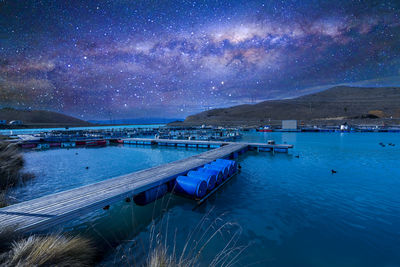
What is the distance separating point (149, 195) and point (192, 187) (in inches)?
86.4

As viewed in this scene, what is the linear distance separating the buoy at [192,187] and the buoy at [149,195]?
87 centimetres

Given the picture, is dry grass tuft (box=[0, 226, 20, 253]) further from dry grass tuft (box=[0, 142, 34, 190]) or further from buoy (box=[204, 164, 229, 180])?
buoy (box=[204, 164, 229, 180])

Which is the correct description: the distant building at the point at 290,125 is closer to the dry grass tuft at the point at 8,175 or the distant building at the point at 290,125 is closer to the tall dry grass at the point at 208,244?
the tall dry grass at the point at 208,244

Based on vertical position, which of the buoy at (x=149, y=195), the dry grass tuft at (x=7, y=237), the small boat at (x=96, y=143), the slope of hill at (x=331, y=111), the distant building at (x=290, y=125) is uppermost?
the slope of hill at (x=331, y=111)

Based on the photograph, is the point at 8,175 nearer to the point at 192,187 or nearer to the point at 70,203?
the point at 70,203

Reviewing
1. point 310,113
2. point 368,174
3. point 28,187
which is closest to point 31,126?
point 28,187

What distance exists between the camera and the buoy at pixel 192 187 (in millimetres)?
8836

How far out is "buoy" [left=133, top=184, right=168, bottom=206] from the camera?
8438mm

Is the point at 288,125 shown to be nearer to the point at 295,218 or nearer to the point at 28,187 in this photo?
the point at 295,218

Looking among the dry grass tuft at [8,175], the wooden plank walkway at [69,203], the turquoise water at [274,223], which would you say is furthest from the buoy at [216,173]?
the dry grass tuft at [8,175]

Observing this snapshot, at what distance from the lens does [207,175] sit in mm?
9734

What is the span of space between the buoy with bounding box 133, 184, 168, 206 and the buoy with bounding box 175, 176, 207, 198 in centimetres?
87

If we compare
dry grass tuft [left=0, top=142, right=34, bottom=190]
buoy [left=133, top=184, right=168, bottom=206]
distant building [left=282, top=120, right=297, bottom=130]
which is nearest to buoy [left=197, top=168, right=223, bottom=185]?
buoy [left=133, top=184, right=168, bottom=206]

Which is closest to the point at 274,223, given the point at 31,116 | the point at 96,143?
the point at 96,143
